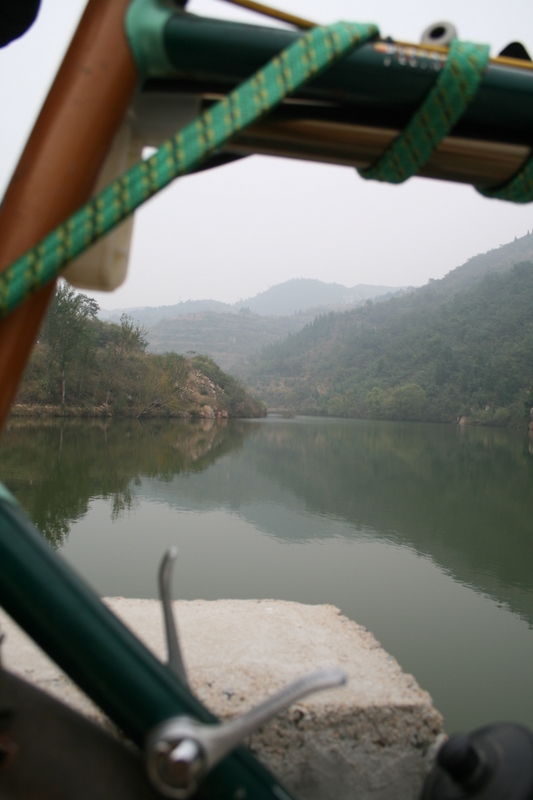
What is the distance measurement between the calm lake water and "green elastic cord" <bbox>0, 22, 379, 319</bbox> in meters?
2.57

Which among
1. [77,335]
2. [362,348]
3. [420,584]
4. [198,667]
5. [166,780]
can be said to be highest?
[362,348]

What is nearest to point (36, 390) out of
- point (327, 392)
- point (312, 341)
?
point (327, 392)

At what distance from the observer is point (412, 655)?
315 centimetres

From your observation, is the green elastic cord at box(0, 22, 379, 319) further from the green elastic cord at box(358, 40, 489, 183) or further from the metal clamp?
Answer: the metal clamp

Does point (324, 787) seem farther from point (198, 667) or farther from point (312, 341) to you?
point (312, 341)

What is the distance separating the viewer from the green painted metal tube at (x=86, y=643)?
550 millimetres

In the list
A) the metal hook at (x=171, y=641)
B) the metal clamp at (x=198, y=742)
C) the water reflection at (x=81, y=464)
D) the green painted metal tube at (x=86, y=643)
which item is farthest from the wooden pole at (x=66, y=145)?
the water reflection at (x=81, y=464)

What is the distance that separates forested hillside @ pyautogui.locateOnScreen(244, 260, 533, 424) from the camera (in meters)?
42.8

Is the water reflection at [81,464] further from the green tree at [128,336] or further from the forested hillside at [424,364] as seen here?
the forested hillside at [424,364]

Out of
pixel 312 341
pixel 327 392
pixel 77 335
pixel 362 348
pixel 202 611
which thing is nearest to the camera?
pixel 202 611

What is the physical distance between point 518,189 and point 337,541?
18.3 ft

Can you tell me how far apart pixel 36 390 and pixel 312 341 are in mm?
59224

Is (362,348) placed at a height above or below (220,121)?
above

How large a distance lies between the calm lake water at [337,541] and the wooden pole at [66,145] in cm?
253
